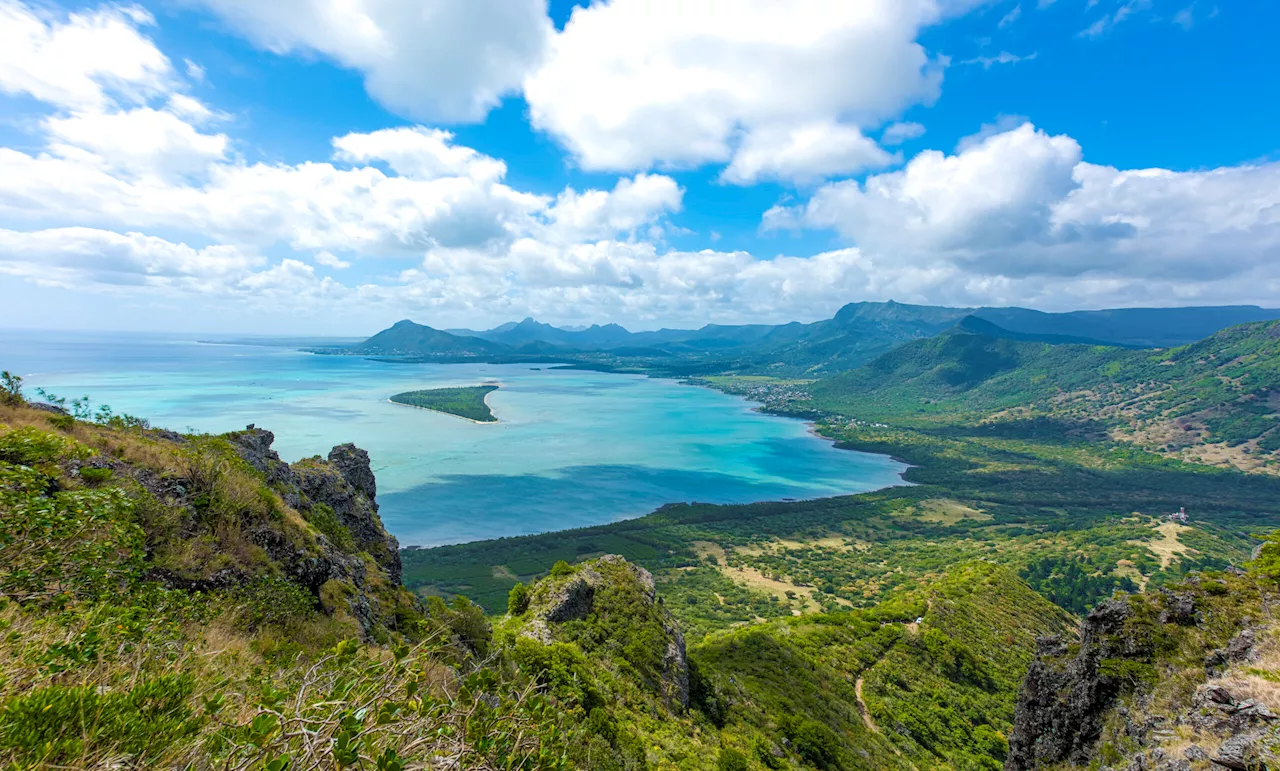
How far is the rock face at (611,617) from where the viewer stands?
20.6 metres

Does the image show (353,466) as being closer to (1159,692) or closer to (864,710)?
(1159,692)

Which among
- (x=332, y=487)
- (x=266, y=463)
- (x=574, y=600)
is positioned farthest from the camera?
(x=574, y=600)

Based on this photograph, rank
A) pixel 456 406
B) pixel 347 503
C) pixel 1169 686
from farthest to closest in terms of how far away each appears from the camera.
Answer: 1. pixel 456 406
2. pixel 347 503
3. pixel 1169 686

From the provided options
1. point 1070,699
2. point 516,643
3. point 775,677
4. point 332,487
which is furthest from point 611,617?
point 1070,699

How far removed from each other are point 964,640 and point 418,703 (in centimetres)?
4857

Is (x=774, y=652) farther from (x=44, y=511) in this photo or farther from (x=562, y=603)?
(x=44, y=511)

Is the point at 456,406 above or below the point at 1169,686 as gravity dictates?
below

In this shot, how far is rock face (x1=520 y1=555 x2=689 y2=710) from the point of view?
20625mm

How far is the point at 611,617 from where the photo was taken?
77.0ft

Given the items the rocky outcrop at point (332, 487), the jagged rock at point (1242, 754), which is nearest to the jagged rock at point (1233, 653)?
the jagged rock at point (1242, 754)

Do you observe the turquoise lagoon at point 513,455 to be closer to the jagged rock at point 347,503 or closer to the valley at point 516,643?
the valley at point 516,643

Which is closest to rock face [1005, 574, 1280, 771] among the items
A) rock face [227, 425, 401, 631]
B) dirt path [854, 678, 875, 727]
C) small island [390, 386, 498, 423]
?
dirt path [854, 678, 875, 727]

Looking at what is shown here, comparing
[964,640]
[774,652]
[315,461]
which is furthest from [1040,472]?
[315,461]

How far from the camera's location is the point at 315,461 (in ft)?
81.0
